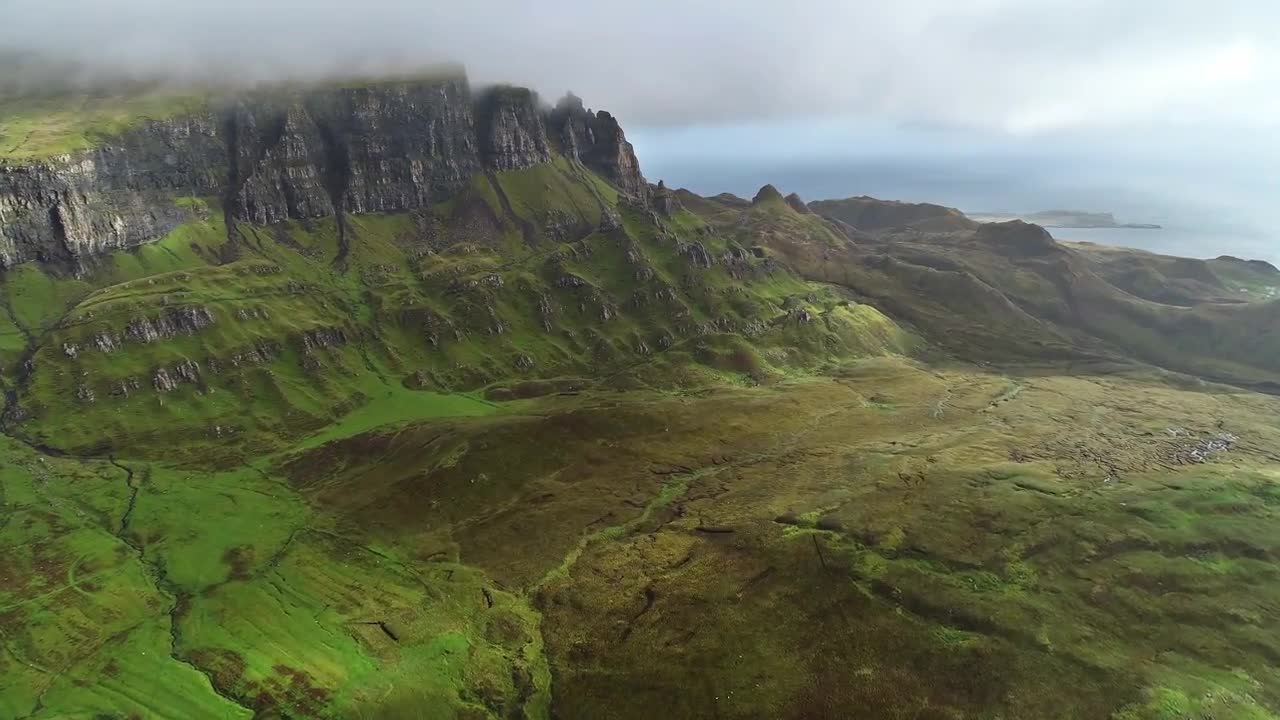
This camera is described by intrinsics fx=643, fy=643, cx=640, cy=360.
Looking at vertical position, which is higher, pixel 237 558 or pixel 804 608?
pixel 804 608

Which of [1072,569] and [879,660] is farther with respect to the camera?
[1072,569]

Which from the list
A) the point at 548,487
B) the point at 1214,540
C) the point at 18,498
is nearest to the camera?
the point at 1214,540

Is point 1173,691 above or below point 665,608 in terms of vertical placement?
above

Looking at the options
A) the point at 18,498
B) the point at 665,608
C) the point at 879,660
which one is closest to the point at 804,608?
the point at 879,660

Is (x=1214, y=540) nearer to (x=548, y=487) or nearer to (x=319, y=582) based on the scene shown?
(x=548, y=487)

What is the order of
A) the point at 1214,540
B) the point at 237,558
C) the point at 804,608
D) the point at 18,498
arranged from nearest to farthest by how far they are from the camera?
the point at 804,608, the point at 1214,540, the point at 237,558, the point at 18,498

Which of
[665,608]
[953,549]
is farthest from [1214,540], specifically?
[665,608]

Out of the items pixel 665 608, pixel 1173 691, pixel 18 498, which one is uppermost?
pixel 1173 691

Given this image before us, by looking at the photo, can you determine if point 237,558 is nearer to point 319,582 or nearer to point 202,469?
point 319,582

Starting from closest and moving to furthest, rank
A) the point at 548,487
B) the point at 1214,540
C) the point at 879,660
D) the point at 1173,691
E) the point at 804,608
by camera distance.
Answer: the point at 1173,691
the point at 879,660
the point at 804,608
the point at 1214,540
the point at 548,487
